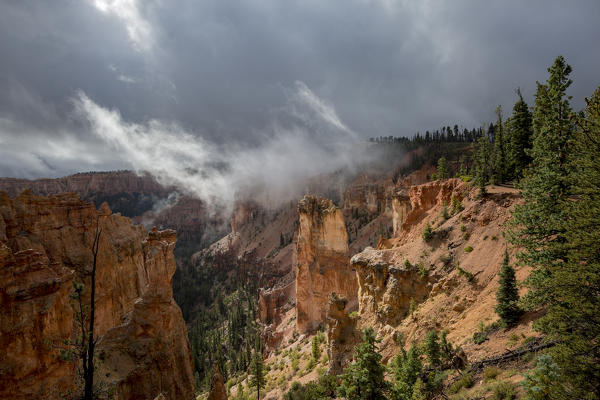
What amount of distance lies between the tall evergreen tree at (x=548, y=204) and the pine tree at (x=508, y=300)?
2414 mm

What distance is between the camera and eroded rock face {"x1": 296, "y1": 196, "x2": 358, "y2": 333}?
50188mm

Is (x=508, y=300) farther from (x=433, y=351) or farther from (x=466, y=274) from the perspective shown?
(x=466, y=274)

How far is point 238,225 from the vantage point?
Result: 546ft

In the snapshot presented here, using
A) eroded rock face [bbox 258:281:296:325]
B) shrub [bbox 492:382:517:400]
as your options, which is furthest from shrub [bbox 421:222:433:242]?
eroded rock face [bbox 258:281:296:325]

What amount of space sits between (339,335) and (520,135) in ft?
102

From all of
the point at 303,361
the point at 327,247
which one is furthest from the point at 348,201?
the point at 303,361

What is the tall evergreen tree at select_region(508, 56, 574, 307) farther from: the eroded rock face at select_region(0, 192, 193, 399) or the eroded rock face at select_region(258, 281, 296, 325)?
the eroded rock face at select_region(258, 281, 296, 325)

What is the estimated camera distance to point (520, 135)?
112ft

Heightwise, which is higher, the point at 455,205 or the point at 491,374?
the point at 455,205

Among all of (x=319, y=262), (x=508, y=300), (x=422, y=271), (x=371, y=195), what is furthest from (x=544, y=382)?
(x=371, y=195)

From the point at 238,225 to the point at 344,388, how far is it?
520 ft

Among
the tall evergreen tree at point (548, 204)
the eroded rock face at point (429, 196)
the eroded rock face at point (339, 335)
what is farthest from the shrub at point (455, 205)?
the eroded rock face at point (339, 335)

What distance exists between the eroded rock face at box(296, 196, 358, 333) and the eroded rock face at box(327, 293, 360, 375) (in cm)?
2563

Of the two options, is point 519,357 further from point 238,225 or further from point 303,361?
point 238,225
